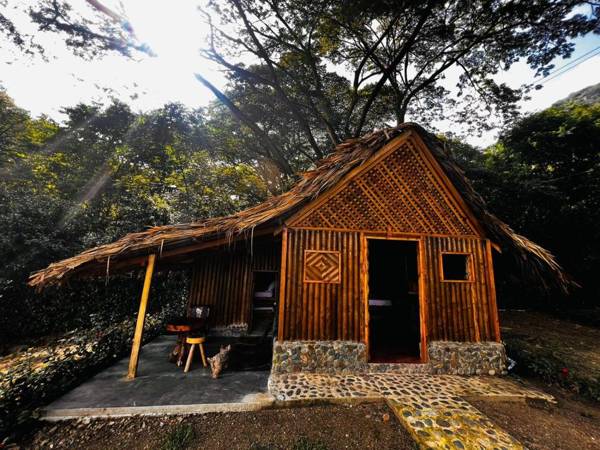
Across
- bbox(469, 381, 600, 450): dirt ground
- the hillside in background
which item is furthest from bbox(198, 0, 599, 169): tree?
the hillside in background

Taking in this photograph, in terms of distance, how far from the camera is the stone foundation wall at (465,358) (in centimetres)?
456

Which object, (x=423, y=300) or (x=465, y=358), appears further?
(x=423, y=300)

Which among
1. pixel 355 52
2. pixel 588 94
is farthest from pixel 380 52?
pixel 588 94

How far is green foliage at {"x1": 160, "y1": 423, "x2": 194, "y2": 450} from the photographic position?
273 centimetres

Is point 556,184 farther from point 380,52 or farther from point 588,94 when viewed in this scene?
point 588,94

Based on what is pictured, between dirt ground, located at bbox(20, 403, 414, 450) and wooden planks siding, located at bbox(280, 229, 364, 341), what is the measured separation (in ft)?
4.15

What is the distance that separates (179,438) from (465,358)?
5.06 metres

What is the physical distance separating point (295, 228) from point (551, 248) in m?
13.3

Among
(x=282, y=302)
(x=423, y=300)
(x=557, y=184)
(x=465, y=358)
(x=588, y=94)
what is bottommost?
(x=465, y=358)

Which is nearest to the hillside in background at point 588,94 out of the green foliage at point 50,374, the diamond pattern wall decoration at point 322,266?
the diamond pattern wall decoration at point 322,266

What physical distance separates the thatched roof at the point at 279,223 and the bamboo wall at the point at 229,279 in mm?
2814

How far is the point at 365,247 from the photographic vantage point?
4.76 m

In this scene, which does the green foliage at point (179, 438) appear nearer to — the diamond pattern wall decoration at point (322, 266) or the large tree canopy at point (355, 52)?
the diamond pattern wall decoration at point (322, 266)

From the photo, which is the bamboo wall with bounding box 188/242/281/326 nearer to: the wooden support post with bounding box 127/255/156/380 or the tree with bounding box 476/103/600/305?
the wooden support post with bounding box 127/255/156/380
